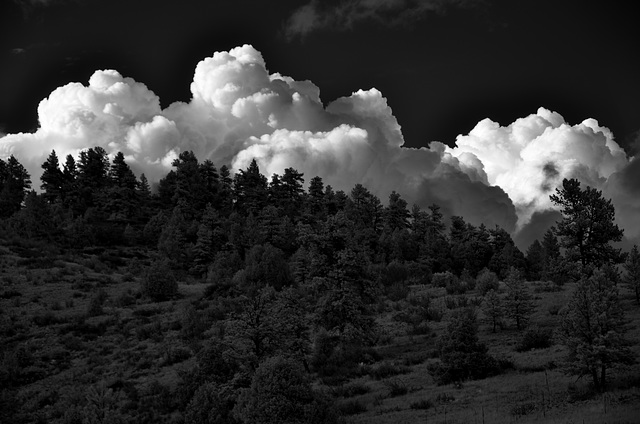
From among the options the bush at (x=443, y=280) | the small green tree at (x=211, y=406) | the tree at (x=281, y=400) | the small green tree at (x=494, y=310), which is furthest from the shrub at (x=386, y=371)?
the bush at (x=443, y=280)

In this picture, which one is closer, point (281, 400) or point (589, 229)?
point (281, 400)

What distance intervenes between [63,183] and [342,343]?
8393 cm

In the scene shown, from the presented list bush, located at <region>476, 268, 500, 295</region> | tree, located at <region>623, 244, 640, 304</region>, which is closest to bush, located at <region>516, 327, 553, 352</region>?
tree, located at <region>623, 244, 640, 304</region>

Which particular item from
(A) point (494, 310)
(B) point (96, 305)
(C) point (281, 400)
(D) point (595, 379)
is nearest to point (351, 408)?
(C) point (281, 400)

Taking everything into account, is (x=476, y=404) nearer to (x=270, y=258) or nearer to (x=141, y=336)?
(x=141, y=336)

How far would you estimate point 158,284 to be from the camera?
47344 millimetres

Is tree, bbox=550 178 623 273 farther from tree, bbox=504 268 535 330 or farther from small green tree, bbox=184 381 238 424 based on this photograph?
small green tree, bbox=184 381 238 424

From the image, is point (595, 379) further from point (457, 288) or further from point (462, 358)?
point (457, 288)

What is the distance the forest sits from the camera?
19938 mm

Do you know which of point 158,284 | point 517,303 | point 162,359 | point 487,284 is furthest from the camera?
point 158,284

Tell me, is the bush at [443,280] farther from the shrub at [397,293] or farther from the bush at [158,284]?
the bush at [158,284]

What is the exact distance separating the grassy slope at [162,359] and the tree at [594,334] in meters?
0.89

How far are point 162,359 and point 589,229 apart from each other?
35.0 metres

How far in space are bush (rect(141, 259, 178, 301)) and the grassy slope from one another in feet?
4.88
